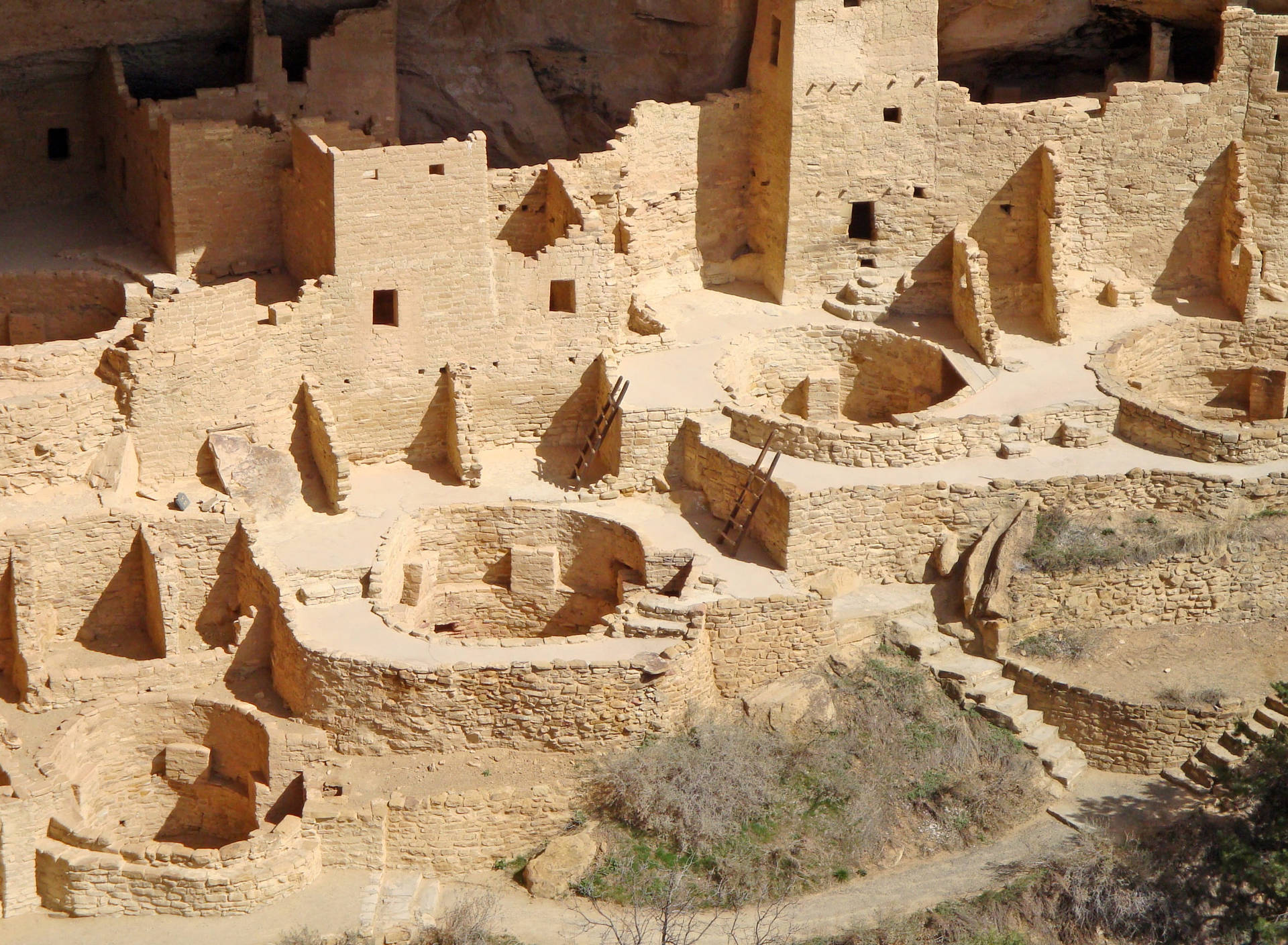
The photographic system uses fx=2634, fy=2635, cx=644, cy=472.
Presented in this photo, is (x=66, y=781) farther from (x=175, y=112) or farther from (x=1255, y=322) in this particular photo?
(x=1255, y=322)

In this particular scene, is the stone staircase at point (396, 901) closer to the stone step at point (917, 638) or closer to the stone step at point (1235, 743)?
the stone step at point (917, 638)

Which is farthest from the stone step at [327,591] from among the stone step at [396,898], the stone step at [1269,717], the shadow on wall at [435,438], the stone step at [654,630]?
the stone step at [1269,717]

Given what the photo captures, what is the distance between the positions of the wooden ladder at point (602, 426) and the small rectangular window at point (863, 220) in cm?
525

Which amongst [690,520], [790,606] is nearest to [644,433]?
[690,520]

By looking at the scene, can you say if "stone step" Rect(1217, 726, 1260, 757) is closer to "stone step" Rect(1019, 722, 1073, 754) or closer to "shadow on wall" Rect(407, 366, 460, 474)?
"stone step" Rect(1019, 722, 1073, 754)

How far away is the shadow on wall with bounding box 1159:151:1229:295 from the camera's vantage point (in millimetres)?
41219

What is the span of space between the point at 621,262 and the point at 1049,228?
6.56 m

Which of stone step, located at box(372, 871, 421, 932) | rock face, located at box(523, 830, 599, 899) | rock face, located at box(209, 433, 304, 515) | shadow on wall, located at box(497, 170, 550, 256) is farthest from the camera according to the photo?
shadow on wall, located at box(497, 170, 550, 256)

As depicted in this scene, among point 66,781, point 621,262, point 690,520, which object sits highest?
point 621,262

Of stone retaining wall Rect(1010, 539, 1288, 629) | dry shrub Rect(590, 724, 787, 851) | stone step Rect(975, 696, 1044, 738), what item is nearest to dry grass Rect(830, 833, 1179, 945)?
dry shrub Rect(590, 724, 787, 851)

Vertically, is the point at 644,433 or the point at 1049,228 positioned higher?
the point at 1049,228

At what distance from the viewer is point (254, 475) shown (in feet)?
119

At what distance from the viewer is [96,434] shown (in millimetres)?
35594

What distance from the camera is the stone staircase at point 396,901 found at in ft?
105
